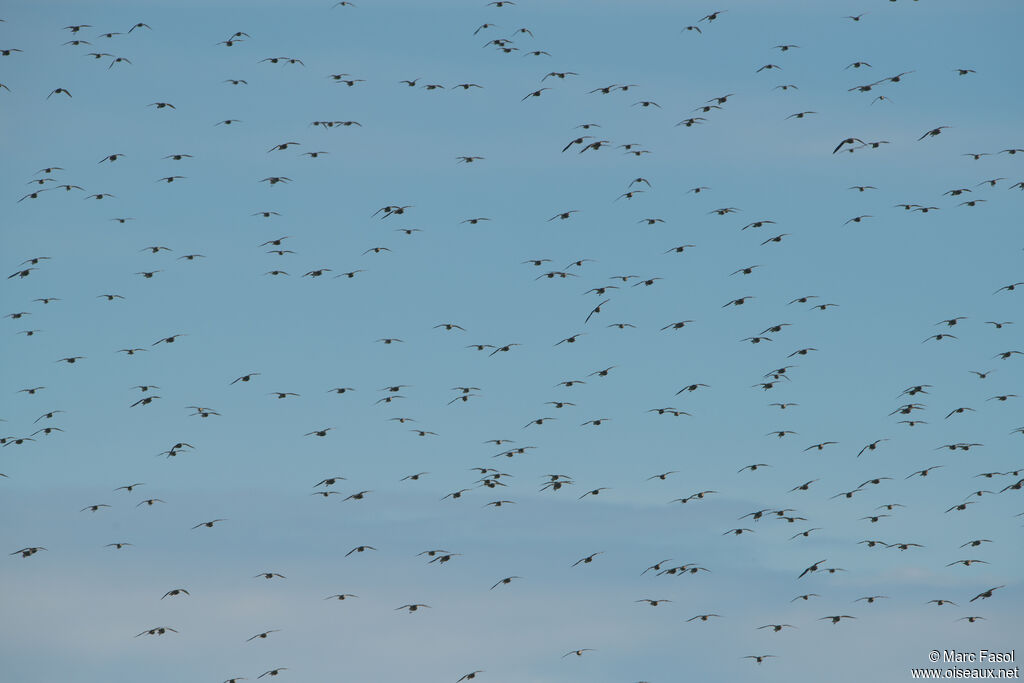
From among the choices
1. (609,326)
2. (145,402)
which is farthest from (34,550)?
(609,326)

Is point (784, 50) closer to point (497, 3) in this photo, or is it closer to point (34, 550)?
point (497, 3)

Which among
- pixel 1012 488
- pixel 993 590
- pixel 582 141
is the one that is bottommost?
pixel 993 590

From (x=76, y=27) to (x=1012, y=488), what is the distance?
285 ft

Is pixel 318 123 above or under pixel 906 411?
above

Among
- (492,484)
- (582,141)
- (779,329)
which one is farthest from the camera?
(492,484)

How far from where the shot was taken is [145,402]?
14512cm

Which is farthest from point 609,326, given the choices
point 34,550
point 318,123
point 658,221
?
point 34,550

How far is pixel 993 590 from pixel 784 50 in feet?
153

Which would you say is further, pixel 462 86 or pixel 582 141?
pixel 462 86

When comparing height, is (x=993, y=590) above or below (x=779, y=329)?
below

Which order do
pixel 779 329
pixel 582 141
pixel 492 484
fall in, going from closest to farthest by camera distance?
pixel 582 141 < pixel 779 329 < pixel 492 484

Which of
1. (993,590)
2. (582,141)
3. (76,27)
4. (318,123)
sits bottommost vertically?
(993,590)

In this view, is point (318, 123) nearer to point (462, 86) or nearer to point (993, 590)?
point (462, 86)

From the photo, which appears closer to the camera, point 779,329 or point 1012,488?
point 779,329
